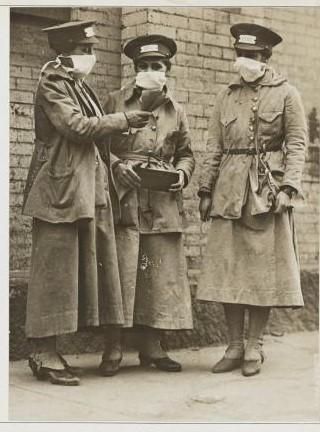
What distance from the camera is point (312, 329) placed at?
Answer: 7.15 meters

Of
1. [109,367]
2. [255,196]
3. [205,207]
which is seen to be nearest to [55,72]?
[205,207]

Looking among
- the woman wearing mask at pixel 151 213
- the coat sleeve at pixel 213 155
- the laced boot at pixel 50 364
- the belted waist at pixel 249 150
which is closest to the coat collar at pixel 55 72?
the woman wearing mask at pixel 151 213

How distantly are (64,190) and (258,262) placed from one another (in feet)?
4.43

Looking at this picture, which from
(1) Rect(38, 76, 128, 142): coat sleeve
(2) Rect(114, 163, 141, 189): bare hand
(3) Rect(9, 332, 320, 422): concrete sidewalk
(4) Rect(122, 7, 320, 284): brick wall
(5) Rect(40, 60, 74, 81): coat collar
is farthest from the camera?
(4) Rect(122, 7, 320, 284): brick wall

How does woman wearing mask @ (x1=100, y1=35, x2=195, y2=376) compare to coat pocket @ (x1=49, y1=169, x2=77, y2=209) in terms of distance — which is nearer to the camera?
coat pocket @ (x1=49, y1=169, x2=77, y2=209)

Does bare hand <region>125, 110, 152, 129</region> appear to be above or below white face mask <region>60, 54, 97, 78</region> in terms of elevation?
below

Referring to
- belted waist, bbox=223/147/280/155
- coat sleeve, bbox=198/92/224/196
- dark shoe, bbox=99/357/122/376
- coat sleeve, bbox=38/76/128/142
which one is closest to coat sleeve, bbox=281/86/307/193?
belted waist, bbox=223/147/280/155

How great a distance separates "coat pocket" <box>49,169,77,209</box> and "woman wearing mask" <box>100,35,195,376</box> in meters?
0.42

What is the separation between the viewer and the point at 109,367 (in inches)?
209

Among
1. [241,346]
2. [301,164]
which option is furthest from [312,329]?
[301,164]

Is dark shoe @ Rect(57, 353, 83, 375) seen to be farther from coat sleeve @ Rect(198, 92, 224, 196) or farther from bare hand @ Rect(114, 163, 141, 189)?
coat sleeve @ Rect(198, 92, 224, 196)

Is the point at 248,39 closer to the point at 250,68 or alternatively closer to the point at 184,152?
the point at 250,68

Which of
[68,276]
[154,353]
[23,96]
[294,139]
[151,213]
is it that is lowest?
[154,353]

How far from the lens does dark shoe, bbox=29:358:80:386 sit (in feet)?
16.3
